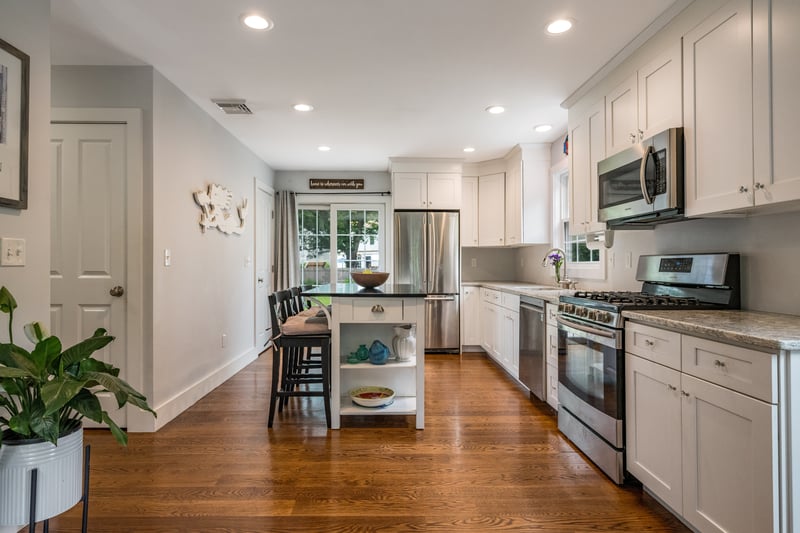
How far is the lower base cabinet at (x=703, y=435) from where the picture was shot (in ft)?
4.44

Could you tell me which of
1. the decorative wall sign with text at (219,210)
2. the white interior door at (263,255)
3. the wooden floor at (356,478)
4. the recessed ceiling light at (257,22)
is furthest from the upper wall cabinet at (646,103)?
the white interior door at (263,255)

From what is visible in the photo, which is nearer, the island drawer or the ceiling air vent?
the island drawer

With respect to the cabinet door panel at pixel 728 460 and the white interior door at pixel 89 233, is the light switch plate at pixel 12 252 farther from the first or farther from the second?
the cabinet door panel at pixel 728 460

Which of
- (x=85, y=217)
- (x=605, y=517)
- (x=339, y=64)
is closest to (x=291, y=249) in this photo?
(x=85, y=217)

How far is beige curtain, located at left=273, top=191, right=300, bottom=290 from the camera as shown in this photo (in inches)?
231

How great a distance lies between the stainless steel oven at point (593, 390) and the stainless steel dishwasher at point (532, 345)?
445mm

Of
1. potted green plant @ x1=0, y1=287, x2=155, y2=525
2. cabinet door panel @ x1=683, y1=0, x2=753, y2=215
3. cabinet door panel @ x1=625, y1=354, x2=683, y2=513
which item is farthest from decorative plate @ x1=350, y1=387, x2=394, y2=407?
cabinet door panel @ x1=683, y1=0, x2=753, y2=215

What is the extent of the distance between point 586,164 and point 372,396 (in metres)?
2.36

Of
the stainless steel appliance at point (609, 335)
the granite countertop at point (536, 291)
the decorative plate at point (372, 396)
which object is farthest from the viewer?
the granite countertop at point (536, 291)

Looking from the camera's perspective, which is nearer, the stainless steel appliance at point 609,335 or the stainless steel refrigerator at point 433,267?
the stainless steel appliance at point 609,335

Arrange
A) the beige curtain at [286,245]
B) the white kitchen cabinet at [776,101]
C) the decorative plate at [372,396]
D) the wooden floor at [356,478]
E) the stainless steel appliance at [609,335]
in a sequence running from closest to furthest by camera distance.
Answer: the white kitchen cabinet at [776,101]
the wooden floor at [356,478]
the stainless steel appliance at [609,335]
the decorative plate at [372,396]
the beige curtain at [286,245]

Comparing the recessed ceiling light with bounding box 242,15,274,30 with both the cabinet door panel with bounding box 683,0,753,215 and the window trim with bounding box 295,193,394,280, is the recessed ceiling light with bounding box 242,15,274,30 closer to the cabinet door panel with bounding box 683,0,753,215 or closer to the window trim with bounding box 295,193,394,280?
the cabinet door panel with bounding box 683,0,753,215

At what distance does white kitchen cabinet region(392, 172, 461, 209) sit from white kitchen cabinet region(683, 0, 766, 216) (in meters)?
3.34

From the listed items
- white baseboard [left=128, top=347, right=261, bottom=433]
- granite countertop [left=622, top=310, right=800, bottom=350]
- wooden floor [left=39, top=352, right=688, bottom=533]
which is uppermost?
granite countertop [left=622, top=310, right=800, bottom=350]
